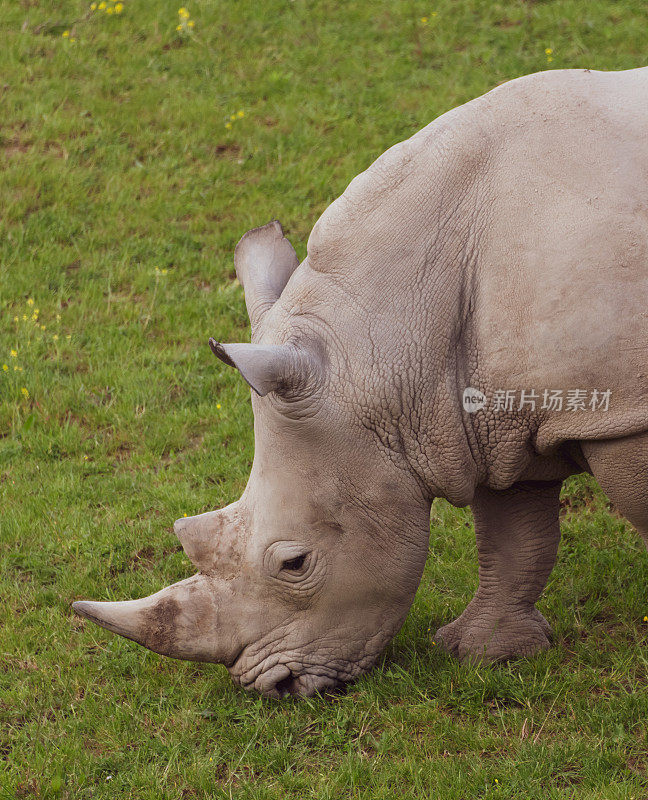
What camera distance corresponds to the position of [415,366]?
15.7ft

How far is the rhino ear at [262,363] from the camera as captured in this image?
4.27 meters

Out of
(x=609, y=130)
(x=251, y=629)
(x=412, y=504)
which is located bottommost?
(x=251, y=629)

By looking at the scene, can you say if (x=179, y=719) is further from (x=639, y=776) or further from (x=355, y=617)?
(x=639, y=776)

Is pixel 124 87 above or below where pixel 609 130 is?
below

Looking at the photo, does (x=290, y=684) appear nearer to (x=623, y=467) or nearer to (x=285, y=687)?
(x=285, y=687)

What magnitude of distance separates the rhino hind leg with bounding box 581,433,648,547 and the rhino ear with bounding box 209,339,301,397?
1.23 metres

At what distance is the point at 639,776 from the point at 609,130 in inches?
103

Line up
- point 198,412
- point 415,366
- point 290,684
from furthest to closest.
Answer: point 198,412
point 290,684
point 415,366

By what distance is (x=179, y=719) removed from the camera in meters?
5.41

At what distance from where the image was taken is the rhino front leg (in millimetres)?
5680

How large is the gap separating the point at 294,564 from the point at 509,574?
51.0 inches

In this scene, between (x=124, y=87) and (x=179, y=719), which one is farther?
(x=124, y=87)

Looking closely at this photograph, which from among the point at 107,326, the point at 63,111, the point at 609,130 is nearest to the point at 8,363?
the point at 107,326

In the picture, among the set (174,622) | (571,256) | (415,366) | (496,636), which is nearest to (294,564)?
(174,622)
